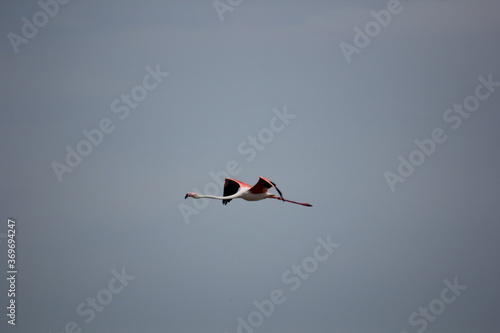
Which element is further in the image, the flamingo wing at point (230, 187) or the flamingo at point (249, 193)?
the flamingo wing at point (230, 187)

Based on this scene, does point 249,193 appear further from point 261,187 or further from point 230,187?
point 230,187

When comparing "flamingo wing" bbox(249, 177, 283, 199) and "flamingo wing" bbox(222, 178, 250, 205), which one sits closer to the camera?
"flamingo wing" bbox(249, 177, 283, 199)

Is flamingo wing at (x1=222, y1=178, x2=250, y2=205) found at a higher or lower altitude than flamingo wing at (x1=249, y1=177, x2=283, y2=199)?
higher

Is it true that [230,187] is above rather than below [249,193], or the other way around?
above

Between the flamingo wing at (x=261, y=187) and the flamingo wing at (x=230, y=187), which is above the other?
the flamingo wing at (x=230, y=187)

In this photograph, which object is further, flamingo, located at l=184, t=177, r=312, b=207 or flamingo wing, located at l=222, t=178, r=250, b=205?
flamingo wing, located at l=222, t=178, r=250, b=205

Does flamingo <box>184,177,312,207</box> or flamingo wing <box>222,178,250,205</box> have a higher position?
flamingo wing <box>222,178,250,205</box>

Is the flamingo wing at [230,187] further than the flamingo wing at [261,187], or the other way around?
the flamingo wing at [230,187]

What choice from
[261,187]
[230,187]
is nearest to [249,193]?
[261,187]

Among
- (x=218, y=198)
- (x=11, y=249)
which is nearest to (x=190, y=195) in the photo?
(x=218, y=198)

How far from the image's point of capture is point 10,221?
184 ft

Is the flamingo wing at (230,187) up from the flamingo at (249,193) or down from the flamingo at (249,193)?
up

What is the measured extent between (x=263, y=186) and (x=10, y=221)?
55.1 ft

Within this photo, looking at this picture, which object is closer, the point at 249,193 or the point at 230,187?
the point at 249,193
